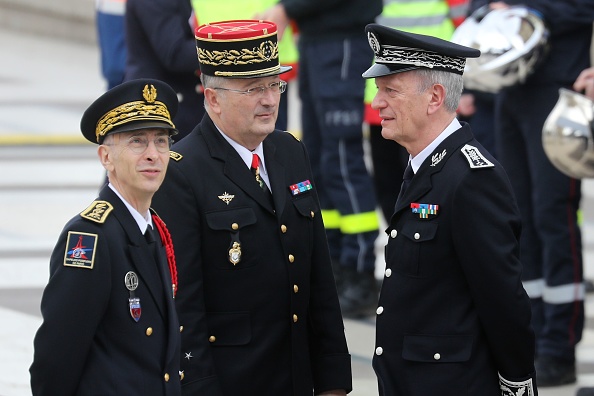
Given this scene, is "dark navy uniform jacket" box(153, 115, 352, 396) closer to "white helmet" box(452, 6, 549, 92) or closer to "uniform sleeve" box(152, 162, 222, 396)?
"uniform sleeve" box(152, 162, 222, 396)

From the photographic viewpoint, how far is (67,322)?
342cm

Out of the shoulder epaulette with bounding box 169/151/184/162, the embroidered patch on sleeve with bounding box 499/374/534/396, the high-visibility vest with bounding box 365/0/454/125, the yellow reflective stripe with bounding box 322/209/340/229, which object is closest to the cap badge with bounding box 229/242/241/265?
the shoulder epaulette with bounding box 169/151/184/162

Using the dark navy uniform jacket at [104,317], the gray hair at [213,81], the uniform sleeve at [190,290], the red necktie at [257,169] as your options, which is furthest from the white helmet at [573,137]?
the dark navy uniform jacket at [104,317]

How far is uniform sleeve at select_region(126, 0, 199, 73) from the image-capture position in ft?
21.4

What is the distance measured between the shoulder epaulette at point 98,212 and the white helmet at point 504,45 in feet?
9.64

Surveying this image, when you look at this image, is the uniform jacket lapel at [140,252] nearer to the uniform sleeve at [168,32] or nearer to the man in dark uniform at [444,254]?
the man in dark uniform at [444,254]

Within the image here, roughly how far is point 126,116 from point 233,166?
0.62m

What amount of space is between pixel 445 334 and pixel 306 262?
0.54 metres

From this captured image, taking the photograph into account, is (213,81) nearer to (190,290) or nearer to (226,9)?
(190,290)

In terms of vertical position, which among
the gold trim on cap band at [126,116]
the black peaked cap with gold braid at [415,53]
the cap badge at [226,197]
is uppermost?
the black peaked cap with gold braid at [415,53]

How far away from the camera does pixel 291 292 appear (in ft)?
13.9

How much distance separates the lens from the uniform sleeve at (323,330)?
436 cm

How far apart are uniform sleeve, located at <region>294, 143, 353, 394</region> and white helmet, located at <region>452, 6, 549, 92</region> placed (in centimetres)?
203

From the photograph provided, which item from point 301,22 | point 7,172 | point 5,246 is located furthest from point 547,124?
point 7,172
